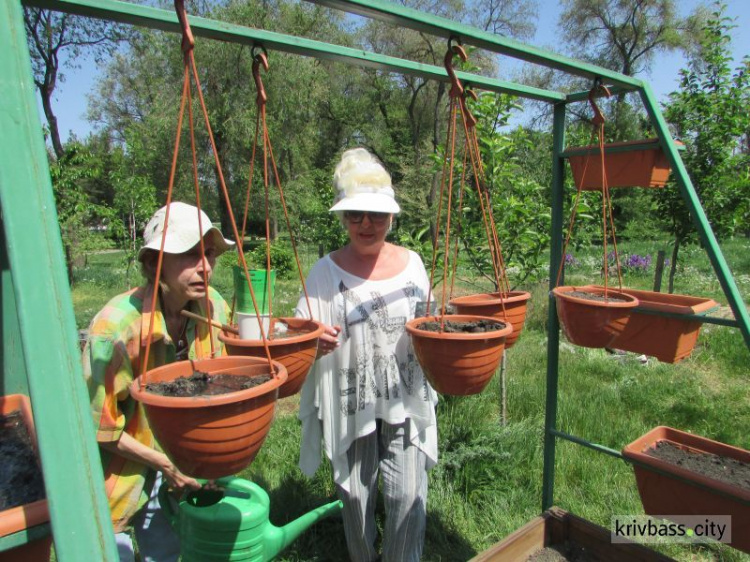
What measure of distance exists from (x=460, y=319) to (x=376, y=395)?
490 mm

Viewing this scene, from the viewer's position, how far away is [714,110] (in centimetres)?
509

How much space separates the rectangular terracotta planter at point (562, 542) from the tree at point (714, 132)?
13.9 feet

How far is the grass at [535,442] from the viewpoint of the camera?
2.64 meters

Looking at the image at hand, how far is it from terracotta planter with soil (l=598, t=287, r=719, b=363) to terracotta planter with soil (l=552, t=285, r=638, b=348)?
0.27 meters

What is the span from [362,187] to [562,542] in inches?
68.1

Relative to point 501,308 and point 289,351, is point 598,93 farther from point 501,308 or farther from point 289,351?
point 289,351

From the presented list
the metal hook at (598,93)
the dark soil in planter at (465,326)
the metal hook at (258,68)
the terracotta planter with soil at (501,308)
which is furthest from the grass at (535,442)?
the metal hook at (258,68)

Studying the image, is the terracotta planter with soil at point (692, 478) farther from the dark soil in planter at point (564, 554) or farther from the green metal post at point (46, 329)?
the green metal post at point (46, 329)

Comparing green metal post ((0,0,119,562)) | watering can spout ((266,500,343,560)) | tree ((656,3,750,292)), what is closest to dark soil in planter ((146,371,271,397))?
green metal post ((0,0,119,562))

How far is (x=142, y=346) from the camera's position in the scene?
1522 millimetres

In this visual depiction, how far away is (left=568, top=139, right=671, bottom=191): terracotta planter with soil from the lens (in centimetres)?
201

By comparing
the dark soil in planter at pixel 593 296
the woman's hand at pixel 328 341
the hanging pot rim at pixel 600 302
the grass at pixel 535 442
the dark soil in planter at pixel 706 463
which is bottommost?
the grass at pixel 535 442

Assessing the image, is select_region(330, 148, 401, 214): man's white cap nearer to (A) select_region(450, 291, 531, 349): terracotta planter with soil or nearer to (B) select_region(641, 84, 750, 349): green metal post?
(A) select_region(450, 291, 531, 349): terracotta planter with soil

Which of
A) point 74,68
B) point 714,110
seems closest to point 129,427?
point 714,110
